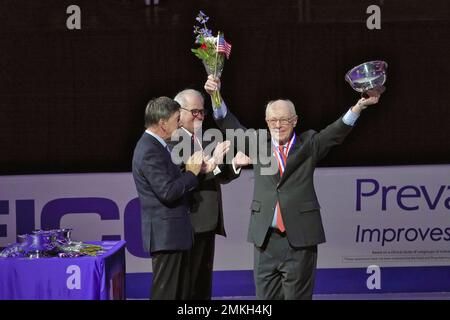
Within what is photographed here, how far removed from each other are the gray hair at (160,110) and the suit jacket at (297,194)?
61 centimetres

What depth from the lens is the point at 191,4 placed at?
22.3 feet

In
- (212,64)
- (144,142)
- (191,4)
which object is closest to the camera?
(144,142)

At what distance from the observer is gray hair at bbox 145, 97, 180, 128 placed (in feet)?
16.4

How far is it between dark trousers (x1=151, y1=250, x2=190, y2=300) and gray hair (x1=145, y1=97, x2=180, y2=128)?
78 cm

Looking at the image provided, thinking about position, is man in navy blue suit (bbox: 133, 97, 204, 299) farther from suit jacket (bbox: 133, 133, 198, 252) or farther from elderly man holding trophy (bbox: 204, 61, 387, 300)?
elderly man holding trophy (bbox: 204, 61, 387, 300)

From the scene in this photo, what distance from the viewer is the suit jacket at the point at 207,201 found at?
5434mm

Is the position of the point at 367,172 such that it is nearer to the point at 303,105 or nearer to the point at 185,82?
the point at 303,105

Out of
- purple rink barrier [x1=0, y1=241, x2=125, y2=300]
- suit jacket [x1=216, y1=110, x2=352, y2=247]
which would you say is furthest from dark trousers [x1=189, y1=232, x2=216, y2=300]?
purple rink barrier [x1=0, y1=241, x2=125, y2=300]

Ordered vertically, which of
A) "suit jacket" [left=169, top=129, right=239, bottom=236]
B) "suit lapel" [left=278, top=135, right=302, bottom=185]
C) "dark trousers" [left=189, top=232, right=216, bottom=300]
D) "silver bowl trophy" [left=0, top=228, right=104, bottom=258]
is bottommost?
"dark trousers" [left=189, top=232, right=216, bottom=300]

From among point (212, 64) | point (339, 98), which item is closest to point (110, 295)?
point (212, 64)

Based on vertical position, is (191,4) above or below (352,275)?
above

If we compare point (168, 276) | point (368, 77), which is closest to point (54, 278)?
point (168, 276)

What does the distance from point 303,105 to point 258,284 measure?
2.21 meters

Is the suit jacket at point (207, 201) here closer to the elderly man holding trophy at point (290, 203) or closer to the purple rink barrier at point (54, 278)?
the elderly man holding trophy at point (290, 203)
